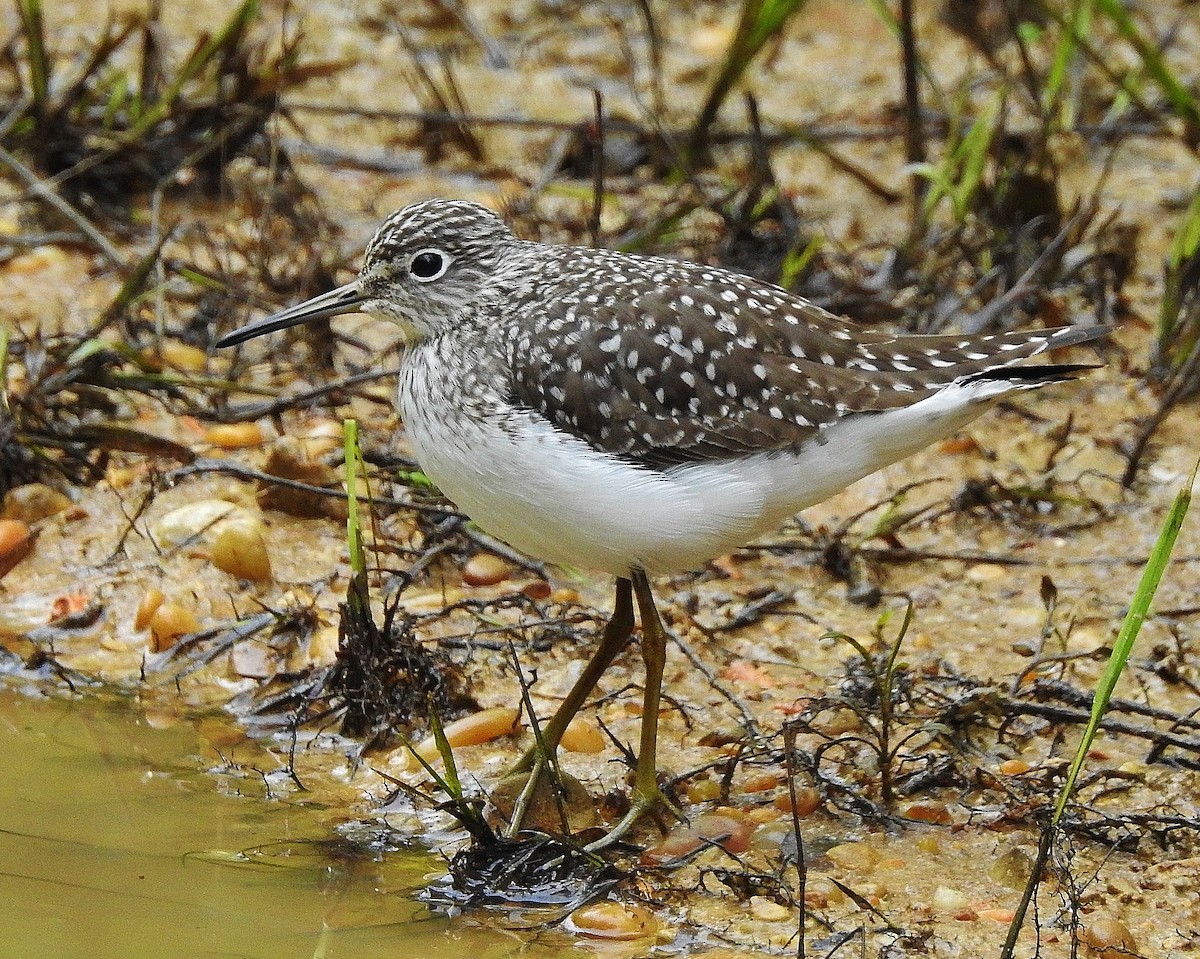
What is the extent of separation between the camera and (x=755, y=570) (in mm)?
6391

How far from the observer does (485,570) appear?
6.24m

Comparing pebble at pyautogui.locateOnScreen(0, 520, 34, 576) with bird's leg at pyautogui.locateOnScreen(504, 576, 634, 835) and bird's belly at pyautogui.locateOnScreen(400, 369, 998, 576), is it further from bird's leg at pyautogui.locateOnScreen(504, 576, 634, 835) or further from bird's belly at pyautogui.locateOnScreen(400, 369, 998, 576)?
bird's leg at pyautogui.locateOnScreen(504, 576, 634, 835)

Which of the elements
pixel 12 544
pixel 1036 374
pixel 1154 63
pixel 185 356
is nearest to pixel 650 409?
pixel 1036 374

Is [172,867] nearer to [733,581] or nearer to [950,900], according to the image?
[950,900]

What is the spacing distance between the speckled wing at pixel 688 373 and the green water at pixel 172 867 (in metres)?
1.41

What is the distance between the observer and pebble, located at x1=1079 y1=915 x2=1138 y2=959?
4117 millimetres

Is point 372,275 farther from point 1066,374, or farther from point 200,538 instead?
point 1066,374

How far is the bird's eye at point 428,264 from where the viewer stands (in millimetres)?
5207

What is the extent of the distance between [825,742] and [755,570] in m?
1.42

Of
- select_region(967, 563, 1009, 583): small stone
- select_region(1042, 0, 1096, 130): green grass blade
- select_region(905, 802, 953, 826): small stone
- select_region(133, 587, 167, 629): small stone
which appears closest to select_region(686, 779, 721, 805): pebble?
select_region(905, 802, 953, 826): small stone

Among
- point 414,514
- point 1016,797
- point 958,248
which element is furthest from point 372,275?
point 958,248

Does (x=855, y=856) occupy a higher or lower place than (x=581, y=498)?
lower

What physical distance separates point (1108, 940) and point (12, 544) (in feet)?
A: 13.7

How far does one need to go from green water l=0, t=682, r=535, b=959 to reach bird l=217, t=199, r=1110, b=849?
56cm
